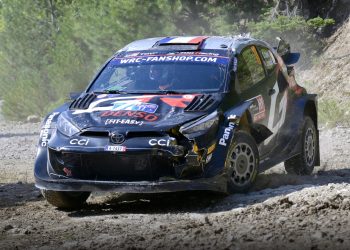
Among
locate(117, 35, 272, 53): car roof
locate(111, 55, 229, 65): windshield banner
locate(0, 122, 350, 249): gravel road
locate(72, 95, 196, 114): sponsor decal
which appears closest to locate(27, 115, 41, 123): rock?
locate(0, 122, 350, 249): gravel road

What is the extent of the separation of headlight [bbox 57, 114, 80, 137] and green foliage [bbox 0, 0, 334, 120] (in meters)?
12.5

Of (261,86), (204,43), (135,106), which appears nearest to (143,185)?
(135,106)

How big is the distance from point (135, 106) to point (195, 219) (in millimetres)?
1405

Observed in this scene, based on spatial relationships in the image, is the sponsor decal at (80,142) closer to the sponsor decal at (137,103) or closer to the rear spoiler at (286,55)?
the sponsor decal at (137,103)

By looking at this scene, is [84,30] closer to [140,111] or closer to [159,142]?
[140,111]

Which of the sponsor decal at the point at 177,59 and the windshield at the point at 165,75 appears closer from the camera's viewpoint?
the windshield at the point at 165,75

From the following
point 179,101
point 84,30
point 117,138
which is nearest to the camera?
point 117,138

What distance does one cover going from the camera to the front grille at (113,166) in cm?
767

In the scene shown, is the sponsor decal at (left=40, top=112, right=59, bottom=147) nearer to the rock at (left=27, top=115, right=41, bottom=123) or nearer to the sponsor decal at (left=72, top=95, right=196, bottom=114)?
the sponsor decal at (left=72, top=95, right=196, bottom=114)

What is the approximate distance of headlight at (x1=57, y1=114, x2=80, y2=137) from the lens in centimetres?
799

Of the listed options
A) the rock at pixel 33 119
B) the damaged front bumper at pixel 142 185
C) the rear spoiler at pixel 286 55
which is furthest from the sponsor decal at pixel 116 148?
the rock at pixel 33 119

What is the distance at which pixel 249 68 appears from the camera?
30.2 ft

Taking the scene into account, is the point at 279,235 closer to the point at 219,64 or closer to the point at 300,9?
the point at 219,64

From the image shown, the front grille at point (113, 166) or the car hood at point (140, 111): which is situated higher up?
the car hood at point (140, 111)
